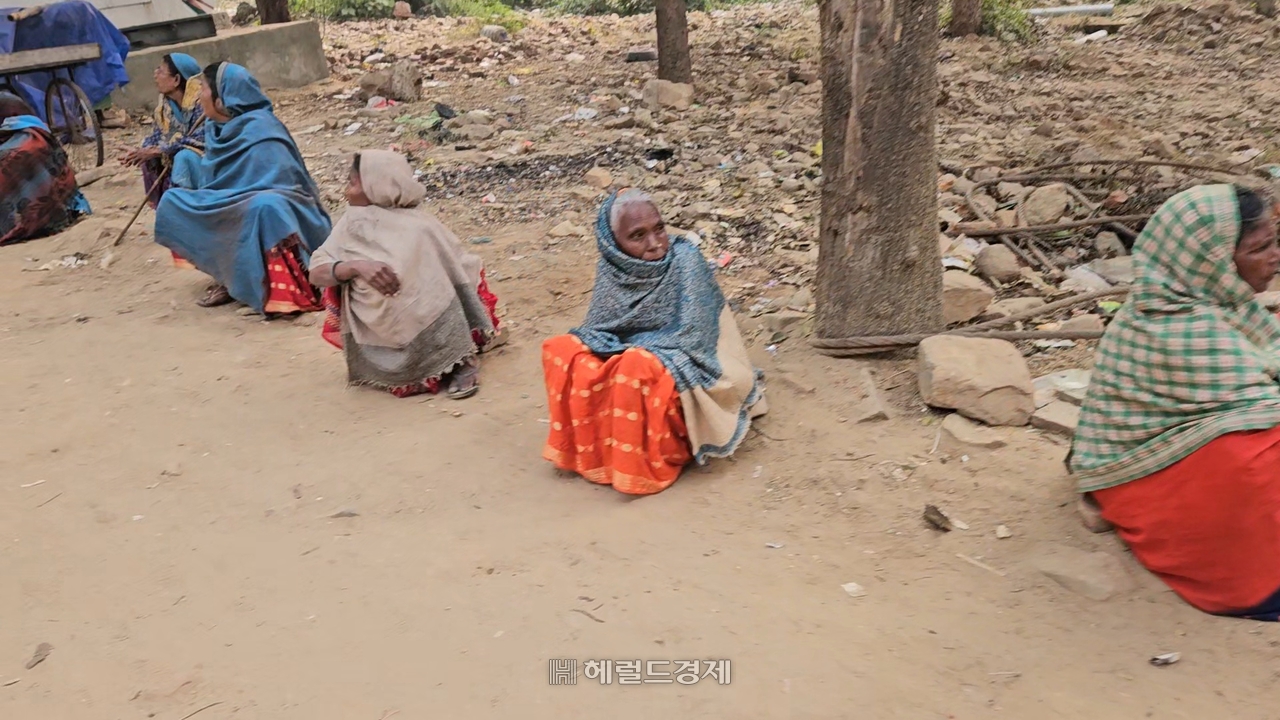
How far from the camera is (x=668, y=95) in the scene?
873 cm

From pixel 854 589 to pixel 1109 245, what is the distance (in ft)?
10.9

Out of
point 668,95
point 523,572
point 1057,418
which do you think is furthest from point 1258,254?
point 668,95

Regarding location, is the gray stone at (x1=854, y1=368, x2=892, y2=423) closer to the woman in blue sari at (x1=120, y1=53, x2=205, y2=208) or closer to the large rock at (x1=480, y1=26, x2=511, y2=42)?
the woman in blue sari at (x1=120, y1=53, x2=205, y2=208)

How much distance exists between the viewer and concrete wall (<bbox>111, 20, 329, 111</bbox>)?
10.5 meters

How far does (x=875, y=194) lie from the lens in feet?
12.3

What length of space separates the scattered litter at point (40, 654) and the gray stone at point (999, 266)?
432 centimetres

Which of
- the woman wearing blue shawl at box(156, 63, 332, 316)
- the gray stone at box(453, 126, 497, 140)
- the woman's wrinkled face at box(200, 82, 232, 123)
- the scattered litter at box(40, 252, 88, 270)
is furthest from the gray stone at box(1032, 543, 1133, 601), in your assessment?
the scattered litter at box(40, 252, 88, 270)

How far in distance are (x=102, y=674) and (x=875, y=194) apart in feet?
10.1

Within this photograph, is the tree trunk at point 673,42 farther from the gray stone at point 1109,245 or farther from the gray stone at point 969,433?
the gray stone at point 969,433

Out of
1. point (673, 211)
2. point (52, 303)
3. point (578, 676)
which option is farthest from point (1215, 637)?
point (52, 303)

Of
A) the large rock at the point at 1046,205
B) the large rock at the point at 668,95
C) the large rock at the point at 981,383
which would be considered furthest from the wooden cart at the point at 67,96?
the large rock at the point at 981,383

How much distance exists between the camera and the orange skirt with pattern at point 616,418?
3383mm

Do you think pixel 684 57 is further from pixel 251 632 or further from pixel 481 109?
pixel 251 632

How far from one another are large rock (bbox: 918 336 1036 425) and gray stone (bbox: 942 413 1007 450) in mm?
32
